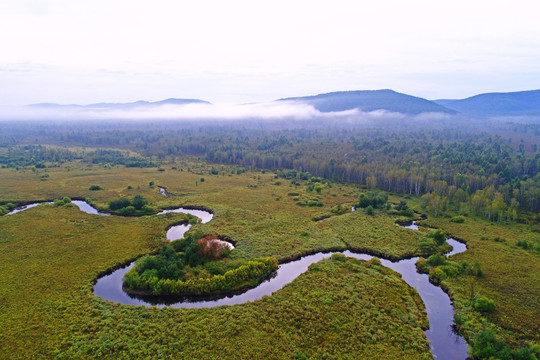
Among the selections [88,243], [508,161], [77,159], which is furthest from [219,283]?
[77,159]

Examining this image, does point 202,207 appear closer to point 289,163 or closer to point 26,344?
point 26,344

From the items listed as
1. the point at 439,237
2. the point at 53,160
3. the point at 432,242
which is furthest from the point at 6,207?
the point at 439,237

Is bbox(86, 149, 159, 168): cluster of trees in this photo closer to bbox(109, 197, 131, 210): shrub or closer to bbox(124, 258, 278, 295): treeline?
bbox(109, 197, 131, 210): shrub

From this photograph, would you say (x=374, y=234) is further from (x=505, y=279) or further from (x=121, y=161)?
(x=121, y=161)

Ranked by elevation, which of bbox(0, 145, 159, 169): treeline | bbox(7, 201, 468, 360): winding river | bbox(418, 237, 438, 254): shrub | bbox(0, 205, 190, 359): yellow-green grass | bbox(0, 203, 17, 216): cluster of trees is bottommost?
bbox(7, 201, 468, 360): winding river

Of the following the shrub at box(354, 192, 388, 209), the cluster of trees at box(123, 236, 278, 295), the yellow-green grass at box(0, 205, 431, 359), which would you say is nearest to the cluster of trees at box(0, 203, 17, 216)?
the yellow-green grass at box(0, 205, 431, 359)

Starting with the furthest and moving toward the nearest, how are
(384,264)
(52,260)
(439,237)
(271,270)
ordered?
(439,237), (384,264), (52,260), (271,270)

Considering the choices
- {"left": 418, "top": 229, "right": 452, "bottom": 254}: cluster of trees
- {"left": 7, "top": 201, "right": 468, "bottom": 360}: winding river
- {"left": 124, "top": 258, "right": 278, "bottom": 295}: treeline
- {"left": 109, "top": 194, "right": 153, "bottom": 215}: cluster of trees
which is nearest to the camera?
{"left": 7, "top": 201, "right": 468, "bottom": 360}: winding river
